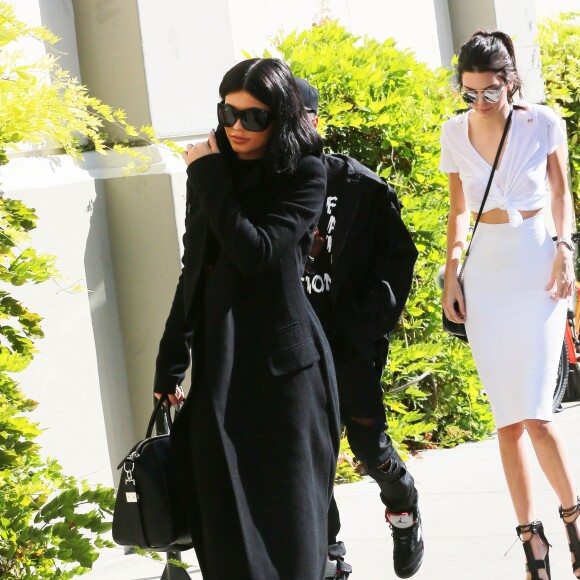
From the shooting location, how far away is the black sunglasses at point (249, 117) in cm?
353

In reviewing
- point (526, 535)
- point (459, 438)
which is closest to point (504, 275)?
point (526, 535)

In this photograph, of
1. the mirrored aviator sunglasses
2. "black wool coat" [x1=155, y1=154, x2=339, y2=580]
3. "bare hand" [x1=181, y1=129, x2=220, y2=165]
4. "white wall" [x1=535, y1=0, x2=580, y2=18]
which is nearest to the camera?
"black wool coat" [x1=155, y1=154, x2=339, y2=580]

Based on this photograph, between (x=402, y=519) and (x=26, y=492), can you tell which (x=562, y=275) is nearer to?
(x=402, y=519)

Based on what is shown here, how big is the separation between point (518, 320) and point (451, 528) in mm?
1288

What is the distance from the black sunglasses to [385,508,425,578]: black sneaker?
1.93 m

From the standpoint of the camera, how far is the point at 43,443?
5059 mm

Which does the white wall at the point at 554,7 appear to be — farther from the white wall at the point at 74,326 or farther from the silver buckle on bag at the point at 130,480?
the silver buckle on bag at the point at 130,480

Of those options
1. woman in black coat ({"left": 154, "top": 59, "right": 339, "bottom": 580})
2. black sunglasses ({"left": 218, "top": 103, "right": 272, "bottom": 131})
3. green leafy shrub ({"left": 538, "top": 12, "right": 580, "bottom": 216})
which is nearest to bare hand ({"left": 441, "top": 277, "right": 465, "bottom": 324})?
woman in black coat ({"left": 154, "top": 59, "right": 339, "bottom": 580})

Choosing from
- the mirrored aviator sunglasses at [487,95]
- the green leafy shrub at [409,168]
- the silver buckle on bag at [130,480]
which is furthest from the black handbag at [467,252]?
the green leafy shrub at [409,168]

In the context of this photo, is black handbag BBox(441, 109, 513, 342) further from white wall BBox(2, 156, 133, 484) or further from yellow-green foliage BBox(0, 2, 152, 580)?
yellow-green foliage BBox(0, 2, 152, 580)

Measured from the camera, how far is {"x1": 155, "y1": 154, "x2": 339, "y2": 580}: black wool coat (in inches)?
136

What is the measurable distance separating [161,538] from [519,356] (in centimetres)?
182

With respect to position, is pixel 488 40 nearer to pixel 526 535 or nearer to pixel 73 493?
pixel 526 535

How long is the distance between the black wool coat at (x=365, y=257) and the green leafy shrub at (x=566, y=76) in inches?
238
